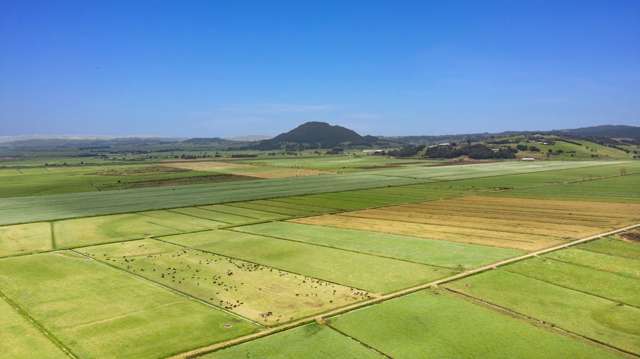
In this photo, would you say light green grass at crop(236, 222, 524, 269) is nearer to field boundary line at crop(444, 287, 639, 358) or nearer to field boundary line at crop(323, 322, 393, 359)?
field boundary line at crop(444, 287, 639, 358)

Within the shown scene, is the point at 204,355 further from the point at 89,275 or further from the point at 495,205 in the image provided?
the point at 495,205

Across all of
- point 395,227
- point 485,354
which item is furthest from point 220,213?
point 485,354

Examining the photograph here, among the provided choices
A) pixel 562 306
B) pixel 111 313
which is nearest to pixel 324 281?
pixel 111 313

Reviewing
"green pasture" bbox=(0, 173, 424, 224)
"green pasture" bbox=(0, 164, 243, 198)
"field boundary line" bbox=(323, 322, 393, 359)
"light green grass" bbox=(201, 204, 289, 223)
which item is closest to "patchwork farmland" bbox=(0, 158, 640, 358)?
"field boundary line" bbox=(323, 322, 393, 359)

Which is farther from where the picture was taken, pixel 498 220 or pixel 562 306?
pixel 498 220

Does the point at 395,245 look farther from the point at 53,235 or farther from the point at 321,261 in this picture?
the point at 53,235
